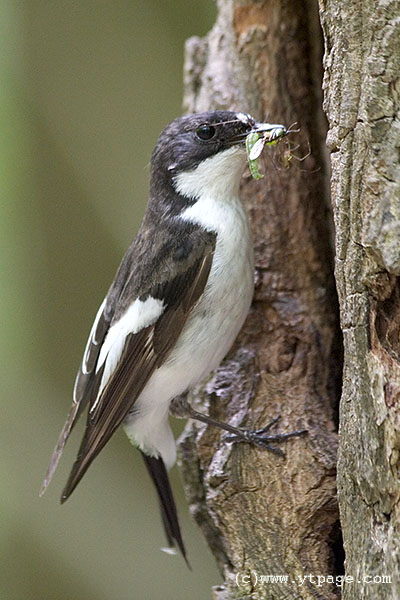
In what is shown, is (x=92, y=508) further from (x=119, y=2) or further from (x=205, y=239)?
(x=119, y=2)

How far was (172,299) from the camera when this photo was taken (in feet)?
8.04

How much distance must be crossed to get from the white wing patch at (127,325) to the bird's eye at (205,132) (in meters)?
0.57

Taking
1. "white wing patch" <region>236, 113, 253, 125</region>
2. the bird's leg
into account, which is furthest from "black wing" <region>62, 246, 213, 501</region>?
"white wing patch" <region>236, 113, 253, 125</region>

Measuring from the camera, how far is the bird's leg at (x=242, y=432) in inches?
Answer: 94.0

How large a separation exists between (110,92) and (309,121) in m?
1.22

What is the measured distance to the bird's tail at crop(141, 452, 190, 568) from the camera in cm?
270

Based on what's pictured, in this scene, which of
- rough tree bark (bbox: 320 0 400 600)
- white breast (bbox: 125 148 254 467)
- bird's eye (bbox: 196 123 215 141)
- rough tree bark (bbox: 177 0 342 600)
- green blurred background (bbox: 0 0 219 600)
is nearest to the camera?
rough tree bark (bbox: 320 0 400 600)

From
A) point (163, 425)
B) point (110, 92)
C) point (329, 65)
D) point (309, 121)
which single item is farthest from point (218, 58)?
point (163, 425)

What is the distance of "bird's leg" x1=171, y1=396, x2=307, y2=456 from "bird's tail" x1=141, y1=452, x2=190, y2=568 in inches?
8.4

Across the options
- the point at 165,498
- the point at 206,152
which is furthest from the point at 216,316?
the point at 165,498

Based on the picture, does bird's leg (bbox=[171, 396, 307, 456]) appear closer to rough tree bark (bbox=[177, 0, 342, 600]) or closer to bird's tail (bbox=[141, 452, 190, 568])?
rough tree bark (bbox=[177, 0, 342, 600])

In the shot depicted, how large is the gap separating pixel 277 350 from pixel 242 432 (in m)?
0.36

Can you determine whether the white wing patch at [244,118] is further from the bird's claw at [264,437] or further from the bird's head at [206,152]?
the bird's claw at [264,437]

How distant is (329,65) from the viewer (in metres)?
1.95
